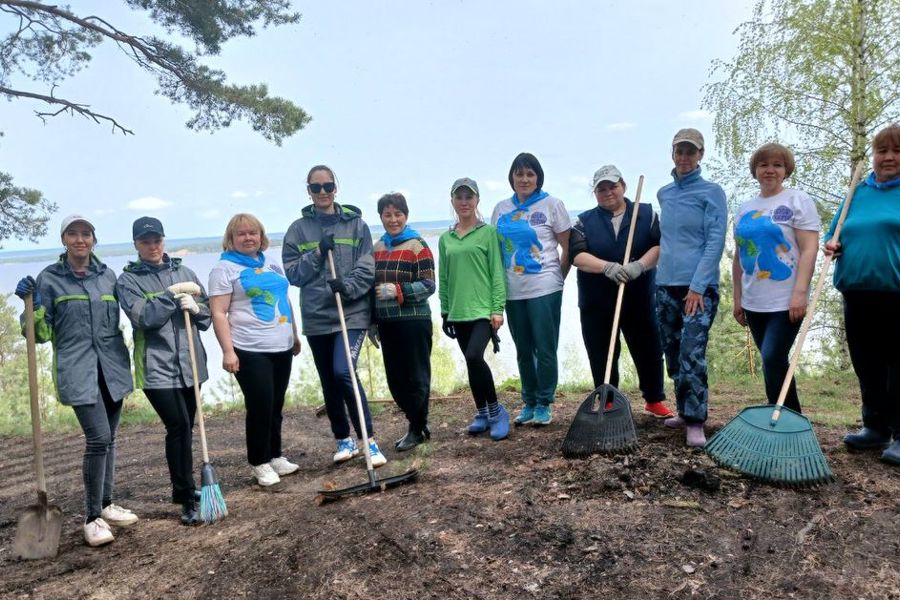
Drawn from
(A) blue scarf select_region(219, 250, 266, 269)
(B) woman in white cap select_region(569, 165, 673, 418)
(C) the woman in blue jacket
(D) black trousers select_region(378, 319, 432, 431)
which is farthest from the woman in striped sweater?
(C) the woman in blue jacket

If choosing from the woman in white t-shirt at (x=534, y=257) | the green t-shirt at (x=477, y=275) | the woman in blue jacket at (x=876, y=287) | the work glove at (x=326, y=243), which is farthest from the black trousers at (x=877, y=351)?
the work glove at (x=326, y=243)

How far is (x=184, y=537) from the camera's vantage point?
12.5 ft

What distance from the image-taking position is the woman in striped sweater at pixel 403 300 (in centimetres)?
466

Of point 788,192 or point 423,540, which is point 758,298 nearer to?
point 788,192

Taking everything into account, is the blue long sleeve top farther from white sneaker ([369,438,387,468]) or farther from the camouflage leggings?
white sneaker ([369,438,387,468])

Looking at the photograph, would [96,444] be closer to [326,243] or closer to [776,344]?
[326,243]

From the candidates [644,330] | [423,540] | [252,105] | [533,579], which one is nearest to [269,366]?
[423,540]

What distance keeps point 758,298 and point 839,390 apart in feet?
15.3

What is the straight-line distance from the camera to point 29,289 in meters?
3.76

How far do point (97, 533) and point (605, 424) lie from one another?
129 inches

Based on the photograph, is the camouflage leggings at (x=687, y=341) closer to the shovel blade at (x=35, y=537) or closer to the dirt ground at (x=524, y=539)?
the dirt ground at (x=524, y=539)

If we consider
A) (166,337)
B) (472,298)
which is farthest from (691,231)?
(166,337)

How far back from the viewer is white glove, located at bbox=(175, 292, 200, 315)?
157 inches

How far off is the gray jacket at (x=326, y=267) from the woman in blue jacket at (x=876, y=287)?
10.2 feet
